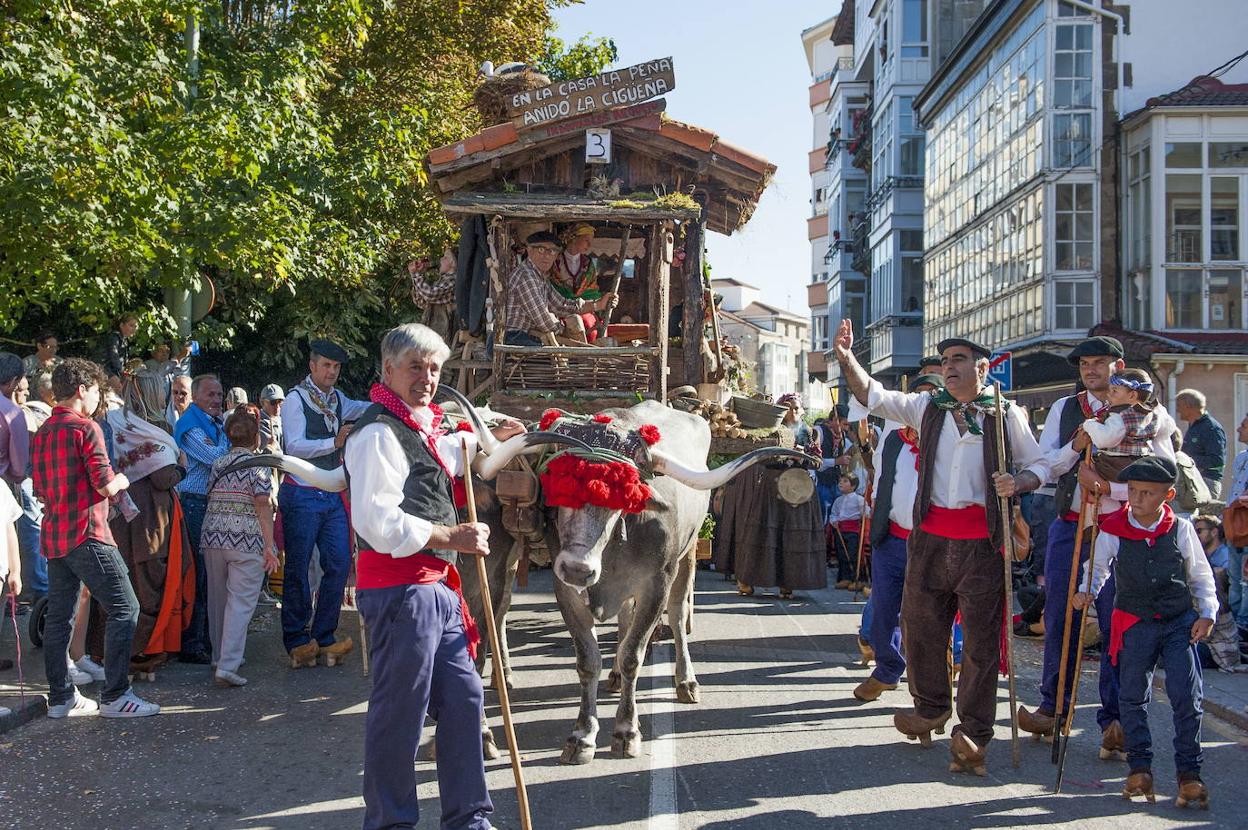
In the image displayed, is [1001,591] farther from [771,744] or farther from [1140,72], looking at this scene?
[1140,72]

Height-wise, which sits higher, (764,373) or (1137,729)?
(764,373)

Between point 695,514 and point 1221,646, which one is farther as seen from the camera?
point 1221,646

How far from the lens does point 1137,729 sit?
5.65 m

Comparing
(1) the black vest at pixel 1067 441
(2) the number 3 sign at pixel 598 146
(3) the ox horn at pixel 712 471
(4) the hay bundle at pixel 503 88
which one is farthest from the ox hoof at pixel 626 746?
(4) the hay bundle at pixel 503 88

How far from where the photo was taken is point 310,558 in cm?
809

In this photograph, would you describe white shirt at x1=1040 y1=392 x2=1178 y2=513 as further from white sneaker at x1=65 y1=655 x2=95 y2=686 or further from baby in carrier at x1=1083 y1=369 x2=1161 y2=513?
white sneaker at x1=65 y1=655 x2=95 y2=686

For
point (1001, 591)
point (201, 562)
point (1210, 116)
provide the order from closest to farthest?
point (1001, 591) < point (201, 562) < point (1210, 116)

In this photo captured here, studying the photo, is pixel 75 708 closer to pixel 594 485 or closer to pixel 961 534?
pixel 594 485

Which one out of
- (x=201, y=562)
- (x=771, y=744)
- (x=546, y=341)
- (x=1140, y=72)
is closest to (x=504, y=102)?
(x=546, y=341)

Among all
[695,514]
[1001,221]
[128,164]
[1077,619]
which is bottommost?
[1077,619]

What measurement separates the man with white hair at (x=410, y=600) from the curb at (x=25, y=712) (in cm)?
345

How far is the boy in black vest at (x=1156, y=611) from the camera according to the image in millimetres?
5637

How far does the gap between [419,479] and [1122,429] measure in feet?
12.7

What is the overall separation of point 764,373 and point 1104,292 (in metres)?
74.6
